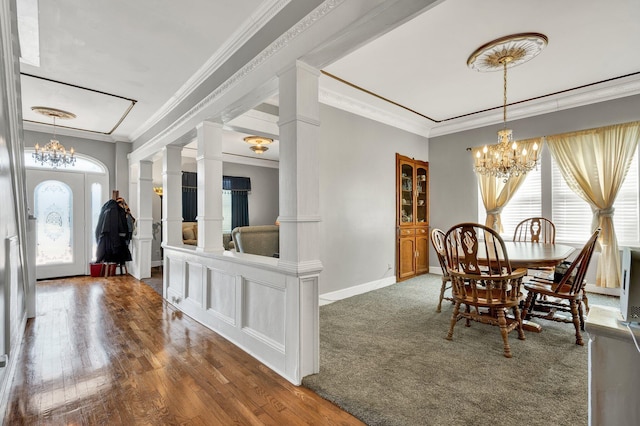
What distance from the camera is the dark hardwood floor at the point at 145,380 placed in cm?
172

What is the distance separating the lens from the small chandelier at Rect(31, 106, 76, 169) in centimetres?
452

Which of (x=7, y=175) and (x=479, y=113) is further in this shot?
(x=479, y=113)

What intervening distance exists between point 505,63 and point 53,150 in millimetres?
6440

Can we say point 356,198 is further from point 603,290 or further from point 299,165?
point 603,290

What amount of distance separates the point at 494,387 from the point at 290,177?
191 centimetres

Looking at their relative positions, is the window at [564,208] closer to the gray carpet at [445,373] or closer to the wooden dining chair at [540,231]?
the wooden dining chair at [540,231]

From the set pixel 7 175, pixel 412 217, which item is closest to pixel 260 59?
pixel 7 175

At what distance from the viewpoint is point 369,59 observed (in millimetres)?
3266

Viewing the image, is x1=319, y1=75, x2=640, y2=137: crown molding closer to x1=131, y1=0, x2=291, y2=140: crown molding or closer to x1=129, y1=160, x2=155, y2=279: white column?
x1=131, y1=0, x2=291, y2=140: crown molding

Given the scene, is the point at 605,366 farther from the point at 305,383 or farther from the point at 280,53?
the point at 280,53

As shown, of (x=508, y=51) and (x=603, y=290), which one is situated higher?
(x=508, y=51)

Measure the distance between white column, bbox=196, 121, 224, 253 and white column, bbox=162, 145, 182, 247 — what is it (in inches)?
43.0

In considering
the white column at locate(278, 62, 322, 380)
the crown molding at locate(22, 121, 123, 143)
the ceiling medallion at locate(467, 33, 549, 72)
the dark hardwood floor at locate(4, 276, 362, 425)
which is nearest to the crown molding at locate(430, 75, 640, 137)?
the ceiling medallion at locate(467, 33, 549, 72)

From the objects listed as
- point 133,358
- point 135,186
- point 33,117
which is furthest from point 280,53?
point 135,186
